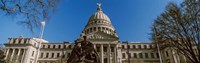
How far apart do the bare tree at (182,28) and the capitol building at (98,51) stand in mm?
30326

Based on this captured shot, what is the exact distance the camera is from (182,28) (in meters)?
16.2

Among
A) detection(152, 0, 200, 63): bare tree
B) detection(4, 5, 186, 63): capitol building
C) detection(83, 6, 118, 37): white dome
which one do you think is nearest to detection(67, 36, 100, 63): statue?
detection(152, 0, 200, 63): bare tree

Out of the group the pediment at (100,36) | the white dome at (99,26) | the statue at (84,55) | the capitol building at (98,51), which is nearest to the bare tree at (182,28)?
the statue at (84,55)

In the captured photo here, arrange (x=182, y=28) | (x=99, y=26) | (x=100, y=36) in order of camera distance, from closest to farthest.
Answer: (x=182, y=28) → (x=100, y=36) → (x=99, y=26)

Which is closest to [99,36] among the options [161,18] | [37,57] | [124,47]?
[124,47]

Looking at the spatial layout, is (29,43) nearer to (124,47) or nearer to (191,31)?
(124,47)

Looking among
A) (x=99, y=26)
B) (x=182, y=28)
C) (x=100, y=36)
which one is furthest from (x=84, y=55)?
(x=99, y=26)

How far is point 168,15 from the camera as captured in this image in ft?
56.4

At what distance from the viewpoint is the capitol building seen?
48.7 m

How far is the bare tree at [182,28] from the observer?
15.6m

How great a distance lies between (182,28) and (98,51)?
34941 mm

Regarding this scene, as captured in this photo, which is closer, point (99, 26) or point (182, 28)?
point (182, 28)

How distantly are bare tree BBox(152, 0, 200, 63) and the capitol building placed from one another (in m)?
30.3

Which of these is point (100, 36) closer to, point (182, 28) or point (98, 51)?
point (98, 51)
